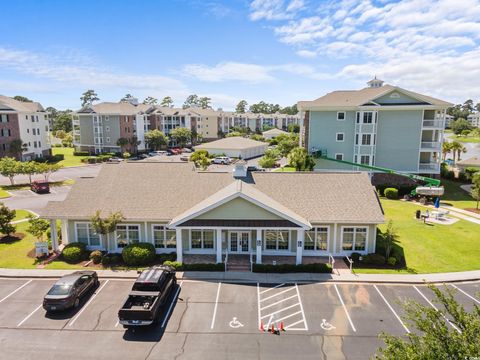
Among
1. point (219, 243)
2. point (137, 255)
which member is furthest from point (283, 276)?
point (137, 255)

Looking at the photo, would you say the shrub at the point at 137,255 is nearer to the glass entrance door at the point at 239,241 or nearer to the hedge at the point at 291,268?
the glass entrance door at the point at 239,241

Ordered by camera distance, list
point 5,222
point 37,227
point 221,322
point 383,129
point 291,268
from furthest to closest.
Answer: point 383,129 < point 5,222 < point 37,227 < point 291,268 < point 221,322

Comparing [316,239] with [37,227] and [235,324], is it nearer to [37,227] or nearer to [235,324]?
[235,324]

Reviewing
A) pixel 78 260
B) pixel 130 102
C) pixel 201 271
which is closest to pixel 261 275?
pixel 201 271

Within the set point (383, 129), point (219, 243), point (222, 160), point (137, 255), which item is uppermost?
point (383, 129)

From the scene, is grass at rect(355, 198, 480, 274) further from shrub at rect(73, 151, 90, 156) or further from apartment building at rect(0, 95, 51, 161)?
shrub at rect(73, 151, 90, 156)

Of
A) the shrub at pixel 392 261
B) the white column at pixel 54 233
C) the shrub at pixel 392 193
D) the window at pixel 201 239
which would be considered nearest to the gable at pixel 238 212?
the window at pixel 201 239

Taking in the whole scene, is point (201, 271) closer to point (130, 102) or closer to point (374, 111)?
point (374, 111)
